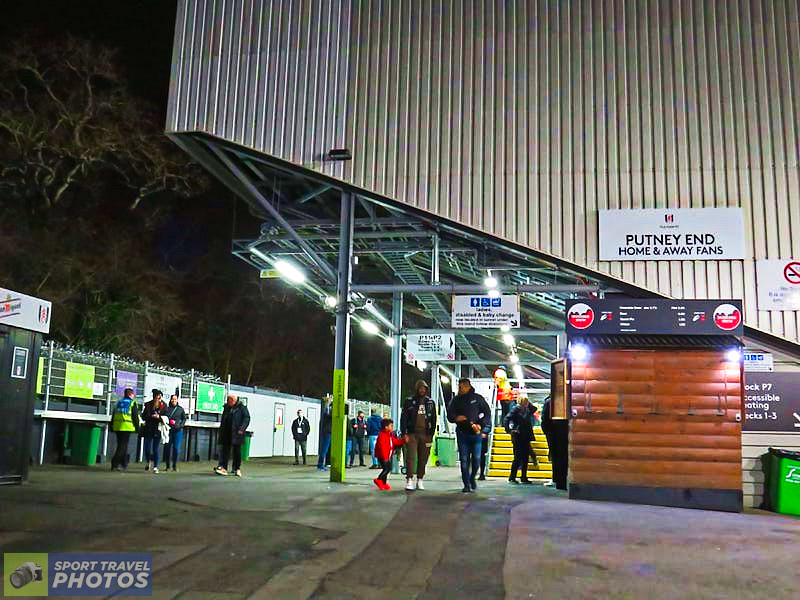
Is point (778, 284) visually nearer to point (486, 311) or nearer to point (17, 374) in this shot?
point (486, 311)

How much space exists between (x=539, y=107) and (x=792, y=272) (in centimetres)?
552

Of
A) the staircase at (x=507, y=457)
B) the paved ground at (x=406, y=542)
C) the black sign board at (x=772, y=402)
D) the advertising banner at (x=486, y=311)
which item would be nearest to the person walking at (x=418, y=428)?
the paved ground at (x=406, y=542)

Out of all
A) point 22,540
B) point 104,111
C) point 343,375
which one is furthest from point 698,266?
point 104,111

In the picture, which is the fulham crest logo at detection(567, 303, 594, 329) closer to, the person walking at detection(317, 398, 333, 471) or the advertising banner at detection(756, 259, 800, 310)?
the advertising banner at detection(756, 259, 800, 310)

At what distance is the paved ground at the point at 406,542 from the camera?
5766mm

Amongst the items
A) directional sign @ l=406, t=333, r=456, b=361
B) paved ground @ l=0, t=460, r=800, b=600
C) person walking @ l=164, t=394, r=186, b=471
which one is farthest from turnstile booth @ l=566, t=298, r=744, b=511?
directional sign @ l=406, t=333, r=456, b=361

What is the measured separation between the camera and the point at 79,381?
17281mm

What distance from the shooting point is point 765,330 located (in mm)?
13766

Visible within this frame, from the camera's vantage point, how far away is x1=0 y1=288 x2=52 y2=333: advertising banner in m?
11.0

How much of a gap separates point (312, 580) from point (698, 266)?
35.0 feet

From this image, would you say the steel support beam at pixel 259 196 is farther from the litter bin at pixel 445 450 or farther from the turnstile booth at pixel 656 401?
the litter bin at pixel 445 450

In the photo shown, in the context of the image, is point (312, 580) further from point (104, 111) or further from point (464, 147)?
point (104, 111)

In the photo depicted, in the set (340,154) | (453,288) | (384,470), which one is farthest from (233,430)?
(340,154)

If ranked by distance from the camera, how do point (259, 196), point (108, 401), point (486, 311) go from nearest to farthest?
point (486, 311)
point (259, 196)
point (108, 401)
